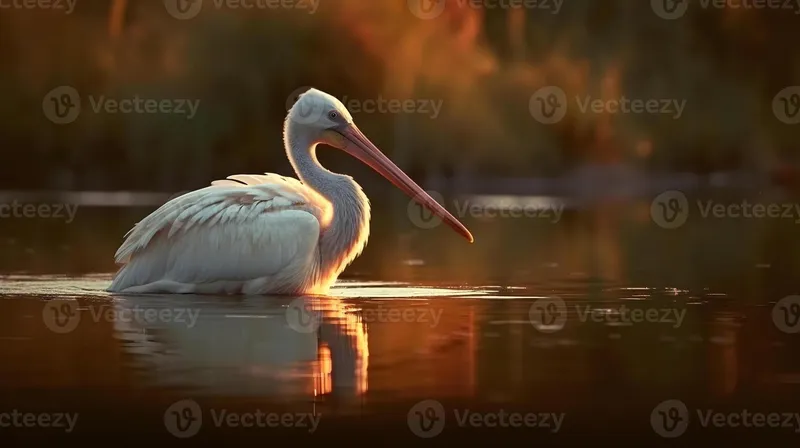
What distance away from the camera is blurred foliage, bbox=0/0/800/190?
117 feet

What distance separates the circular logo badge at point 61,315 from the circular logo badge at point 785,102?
32878 mm

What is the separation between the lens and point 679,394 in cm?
839

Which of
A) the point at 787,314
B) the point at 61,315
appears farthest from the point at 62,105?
the point at 787,314

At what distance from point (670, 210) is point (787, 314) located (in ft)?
58.7

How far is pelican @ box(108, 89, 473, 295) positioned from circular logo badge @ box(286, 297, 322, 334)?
39 cm

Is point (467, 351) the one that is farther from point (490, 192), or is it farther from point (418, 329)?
point (490, 192)

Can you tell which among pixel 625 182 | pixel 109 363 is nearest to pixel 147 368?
pixel 109 363

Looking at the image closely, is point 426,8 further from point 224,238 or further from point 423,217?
point 224,238

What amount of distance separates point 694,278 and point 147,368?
7322 mm

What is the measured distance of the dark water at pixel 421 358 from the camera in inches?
298

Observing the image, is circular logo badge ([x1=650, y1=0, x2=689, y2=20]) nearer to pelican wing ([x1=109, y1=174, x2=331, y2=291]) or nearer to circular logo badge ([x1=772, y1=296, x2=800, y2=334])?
circular logo badge ([x1=772, y1=296, x2=800, y2=334])

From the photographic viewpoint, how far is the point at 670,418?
25.5 ft

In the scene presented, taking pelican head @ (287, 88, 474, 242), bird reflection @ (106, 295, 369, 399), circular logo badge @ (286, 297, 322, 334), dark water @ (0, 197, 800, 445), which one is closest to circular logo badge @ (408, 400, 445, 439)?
dark water @ (0, 197, 800, 445)

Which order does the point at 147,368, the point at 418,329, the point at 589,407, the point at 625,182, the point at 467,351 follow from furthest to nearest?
the point at 625,182 < the point at 418,329 < the point at 467,351 < the point at 147,368 < the point at 589,407
